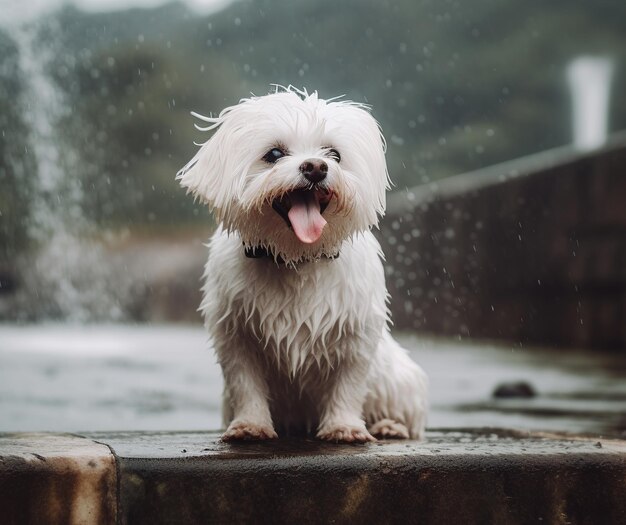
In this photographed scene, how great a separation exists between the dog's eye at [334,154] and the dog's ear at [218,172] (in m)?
0.27

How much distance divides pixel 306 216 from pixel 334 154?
0.79 feet

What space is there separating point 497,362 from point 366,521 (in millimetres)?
8109

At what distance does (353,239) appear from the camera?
3.52 m

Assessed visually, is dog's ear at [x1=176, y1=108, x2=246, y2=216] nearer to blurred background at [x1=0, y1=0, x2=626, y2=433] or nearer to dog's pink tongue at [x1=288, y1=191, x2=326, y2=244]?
dog's pink tongue at [x1=288, y1=191, x2=326, y2=244]

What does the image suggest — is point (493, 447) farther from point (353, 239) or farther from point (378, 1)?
point (378, 1)

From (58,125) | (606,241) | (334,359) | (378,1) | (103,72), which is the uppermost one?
(378,1)

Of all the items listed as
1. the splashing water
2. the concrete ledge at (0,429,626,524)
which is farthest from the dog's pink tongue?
the splashing water

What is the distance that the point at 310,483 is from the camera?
2.93 m

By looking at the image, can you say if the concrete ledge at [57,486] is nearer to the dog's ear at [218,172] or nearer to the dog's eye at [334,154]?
the dog's ear at [218,172]

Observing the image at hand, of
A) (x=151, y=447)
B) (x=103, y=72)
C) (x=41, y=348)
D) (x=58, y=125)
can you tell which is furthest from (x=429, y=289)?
(x=103, y=72)

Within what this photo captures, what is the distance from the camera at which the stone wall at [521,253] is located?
1116 cm

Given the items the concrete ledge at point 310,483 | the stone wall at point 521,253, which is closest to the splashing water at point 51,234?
the stone wall at point 521,253

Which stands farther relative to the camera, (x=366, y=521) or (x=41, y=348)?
(x=41, y=348)

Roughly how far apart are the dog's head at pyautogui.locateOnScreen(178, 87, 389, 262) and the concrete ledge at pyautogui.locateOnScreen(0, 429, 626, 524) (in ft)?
2.12
